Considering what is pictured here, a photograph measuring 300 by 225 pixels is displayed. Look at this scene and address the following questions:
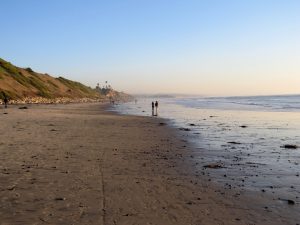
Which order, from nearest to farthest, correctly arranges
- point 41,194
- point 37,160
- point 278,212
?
point 278,212 → point 41,194 → point 37,160

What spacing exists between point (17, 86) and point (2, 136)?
8373cm

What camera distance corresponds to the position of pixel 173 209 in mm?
8977

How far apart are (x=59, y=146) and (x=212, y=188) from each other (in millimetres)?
9834

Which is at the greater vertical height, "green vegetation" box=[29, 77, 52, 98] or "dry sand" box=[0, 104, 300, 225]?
"green vegetation" box=[29, 77, 52, 98]

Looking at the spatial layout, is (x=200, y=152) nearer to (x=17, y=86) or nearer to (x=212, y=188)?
(x=212, y=188)

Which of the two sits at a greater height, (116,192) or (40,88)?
(40,88)

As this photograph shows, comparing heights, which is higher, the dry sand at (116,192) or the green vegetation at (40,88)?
the green vegetation at (40,88)

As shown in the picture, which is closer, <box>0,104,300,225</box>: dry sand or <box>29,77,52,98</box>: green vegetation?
<box>0,104,300,225</box>: dry sand

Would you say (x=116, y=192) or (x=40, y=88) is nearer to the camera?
(x=116, y=192)

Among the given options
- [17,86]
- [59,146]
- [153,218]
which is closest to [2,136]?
[59,146]

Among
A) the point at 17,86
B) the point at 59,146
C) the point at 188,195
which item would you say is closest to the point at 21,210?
the point at 188,195

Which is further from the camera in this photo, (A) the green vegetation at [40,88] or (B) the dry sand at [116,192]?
(A) the green vegetation at [40,88]

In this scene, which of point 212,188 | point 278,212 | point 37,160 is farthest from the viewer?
point 37,160

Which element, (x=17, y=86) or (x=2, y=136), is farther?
(x=17, y=86)
